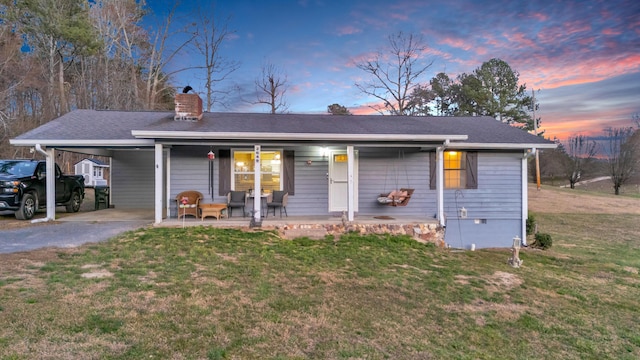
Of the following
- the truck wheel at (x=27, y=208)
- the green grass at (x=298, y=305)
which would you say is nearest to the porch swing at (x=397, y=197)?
the green grass at (x=298, y=305)

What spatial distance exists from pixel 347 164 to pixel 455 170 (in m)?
3.20

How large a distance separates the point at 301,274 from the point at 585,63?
51.0ft

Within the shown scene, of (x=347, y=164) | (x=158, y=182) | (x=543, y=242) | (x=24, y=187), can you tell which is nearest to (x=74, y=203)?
(x=24, y=187)

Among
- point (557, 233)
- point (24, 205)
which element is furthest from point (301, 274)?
point (557, 233)

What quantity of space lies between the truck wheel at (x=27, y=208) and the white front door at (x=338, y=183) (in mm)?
7717

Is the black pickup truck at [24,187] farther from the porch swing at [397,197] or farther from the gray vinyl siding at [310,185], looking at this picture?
the porch swing at [397,197]

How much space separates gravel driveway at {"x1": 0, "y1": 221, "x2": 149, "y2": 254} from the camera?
5.77 metres

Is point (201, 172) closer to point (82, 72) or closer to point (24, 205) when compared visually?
point (24, 205)

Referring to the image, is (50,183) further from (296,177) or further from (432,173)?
(432,173)

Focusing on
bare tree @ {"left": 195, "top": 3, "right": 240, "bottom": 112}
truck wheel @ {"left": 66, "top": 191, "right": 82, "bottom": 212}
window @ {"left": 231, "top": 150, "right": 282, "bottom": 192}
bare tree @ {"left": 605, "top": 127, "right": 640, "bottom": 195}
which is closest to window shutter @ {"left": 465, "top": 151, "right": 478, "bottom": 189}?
window @ {"left": 231, "top": 150, "right": 282, "bottom": 192}

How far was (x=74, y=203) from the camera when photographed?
34.0 feet

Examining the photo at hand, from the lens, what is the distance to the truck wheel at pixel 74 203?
33.5 ft

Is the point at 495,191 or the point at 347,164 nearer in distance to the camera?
the point at 347,164

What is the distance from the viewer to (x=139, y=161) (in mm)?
11391
